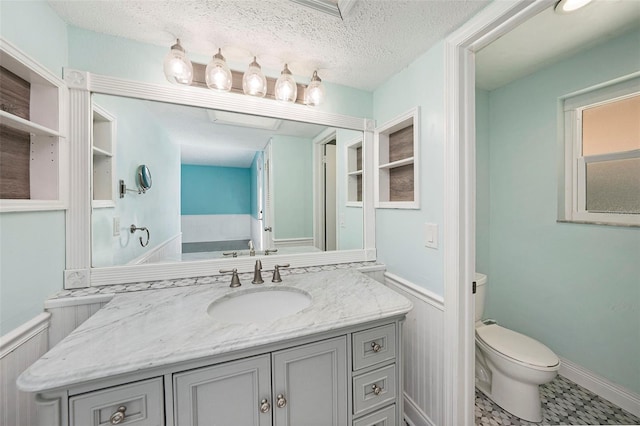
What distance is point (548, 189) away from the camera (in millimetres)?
1752

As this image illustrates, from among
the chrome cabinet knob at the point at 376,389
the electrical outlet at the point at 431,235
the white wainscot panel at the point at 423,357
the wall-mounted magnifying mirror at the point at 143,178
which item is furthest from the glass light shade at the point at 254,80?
the chrome cabinet knob at the point at 376,389

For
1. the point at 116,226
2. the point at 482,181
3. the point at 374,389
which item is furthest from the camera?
the point at 482,181

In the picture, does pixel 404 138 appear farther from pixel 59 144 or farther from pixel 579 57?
pixel 59 144

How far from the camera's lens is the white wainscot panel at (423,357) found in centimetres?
121

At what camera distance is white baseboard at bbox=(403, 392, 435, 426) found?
127cm

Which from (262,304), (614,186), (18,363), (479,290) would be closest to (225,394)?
(262,304)

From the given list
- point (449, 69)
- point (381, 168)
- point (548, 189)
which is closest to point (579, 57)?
point (548, 189)

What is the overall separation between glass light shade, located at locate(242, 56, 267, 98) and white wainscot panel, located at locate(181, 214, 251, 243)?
734 millimetres

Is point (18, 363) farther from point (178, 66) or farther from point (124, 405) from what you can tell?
point (178, 66)

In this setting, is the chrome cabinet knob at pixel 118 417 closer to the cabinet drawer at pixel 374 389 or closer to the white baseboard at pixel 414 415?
the cabinet drawer at pixel 374 389

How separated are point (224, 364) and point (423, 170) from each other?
126 cm

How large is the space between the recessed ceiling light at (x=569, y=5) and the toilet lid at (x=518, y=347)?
1.84 meters

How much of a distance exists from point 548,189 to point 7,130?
298 cm

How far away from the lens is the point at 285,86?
1.36 m
